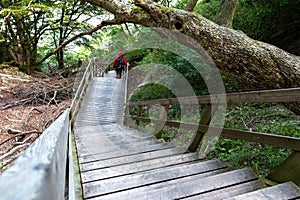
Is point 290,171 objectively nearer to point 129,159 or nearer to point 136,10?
point 129,159

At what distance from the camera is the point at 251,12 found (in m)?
6.74

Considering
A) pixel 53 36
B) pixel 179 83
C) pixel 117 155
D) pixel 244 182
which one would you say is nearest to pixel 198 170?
pixel 244 182

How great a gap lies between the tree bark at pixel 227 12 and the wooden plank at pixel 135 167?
3723mm

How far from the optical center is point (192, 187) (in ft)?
6.82

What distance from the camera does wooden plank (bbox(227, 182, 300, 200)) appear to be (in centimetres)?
180

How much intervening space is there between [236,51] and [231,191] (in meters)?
2.82

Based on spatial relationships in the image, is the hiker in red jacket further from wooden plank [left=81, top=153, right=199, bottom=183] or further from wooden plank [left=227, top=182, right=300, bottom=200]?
wooden plank [left=227, top=182, right=300, bottom=200]

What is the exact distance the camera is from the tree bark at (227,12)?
213 inches

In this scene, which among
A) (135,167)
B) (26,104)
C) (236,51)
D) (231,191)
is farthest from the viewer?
(26,104)

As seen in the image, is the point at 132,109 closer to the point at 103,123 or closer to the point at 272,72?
the point at 103,123

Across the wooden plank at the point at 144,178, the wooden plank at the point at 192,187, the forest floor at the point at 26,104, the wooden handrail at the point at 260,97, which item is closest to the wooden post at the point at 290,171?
the wooden plank at the point at 192,187

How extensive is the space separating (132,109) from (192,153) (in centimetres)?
749

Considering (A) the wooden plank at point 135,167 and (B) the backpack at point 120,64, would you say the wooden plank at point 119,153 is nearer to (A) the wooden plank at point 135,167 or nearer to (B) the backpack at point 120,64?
(A) the wooden plank at point 135,167

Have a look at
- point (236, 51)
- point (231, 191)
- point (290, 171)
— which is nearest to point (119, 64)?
point (236, 51)
